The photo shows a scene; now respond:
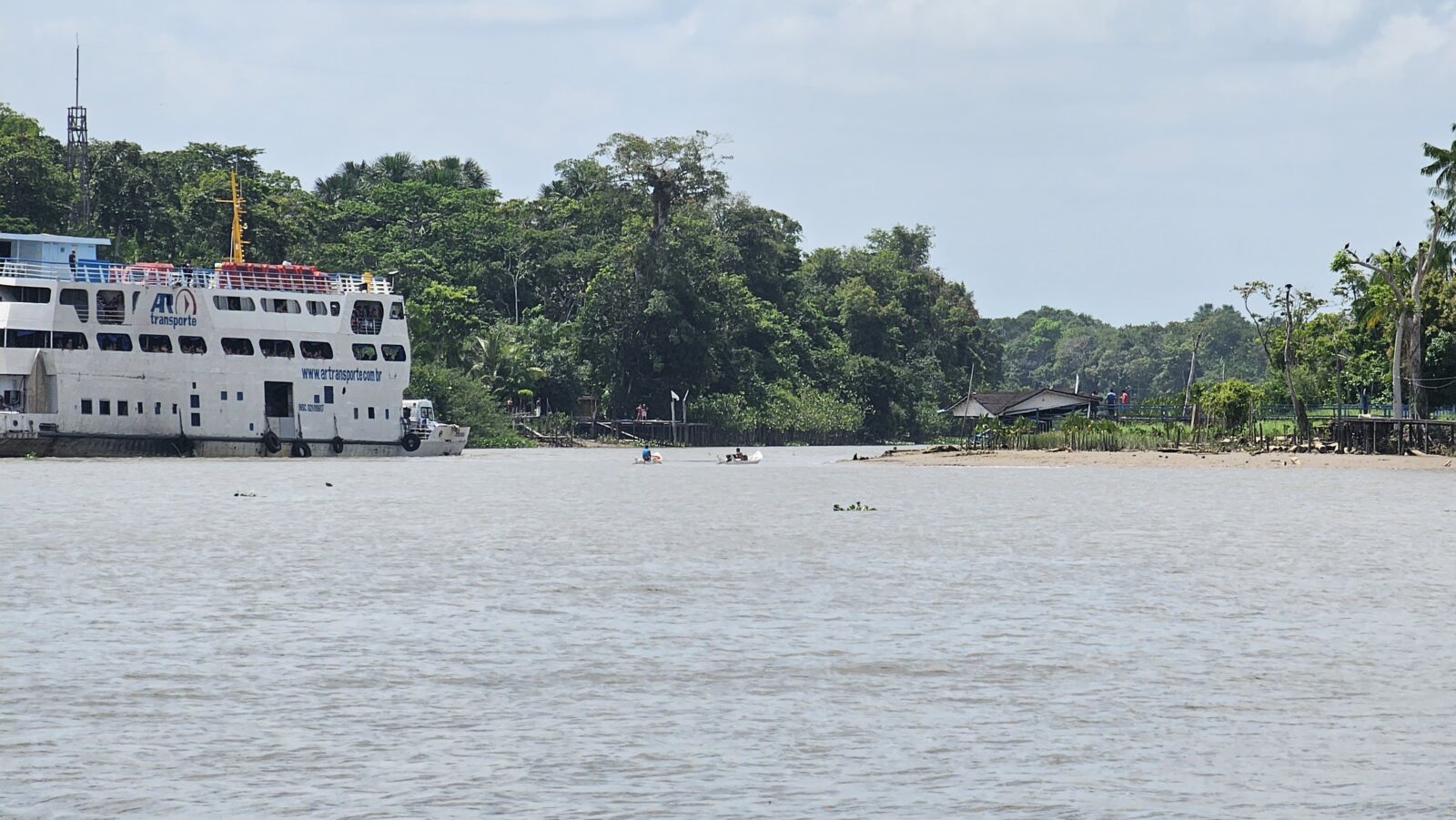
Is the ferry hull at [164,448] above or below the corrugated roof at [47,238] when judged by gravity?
below

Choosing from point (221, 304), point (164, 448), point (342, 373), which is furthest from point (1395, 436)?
point (164, 448)

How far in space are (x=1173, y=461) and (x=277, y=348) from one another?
3403cm

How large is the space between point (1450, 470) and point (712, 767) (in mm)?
48127

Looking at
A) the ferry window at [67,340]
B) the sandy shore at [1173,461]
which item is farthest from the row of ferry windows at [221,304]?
the sandy shore at [1173,461]

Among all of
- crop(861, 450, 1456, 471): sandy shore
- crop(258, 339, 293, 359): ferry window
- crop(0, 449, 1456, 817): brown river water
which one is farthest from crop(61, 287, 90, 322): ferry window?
crop(861, 450, 1456, 471): sandy shore

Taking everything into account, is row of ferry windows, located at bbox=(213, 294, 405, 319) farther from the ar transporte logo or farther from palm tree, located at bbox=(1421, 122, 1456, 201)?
palm tree, located at bbox=(1421, 122, 1456, 201)

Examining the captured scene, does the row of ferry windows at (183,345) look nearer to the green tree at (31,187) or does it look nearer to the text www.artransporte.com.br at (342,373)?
the text www.artransporte.com.br at (342,373)

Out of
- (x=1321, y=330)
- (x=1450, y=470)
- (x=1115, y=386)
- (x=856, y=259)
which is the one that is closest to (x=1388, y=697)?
(x=1450, y=470)

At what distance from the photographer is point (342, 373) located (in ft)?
229

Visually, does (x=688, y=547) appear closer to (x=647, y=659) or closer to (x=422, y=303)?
(x=647, y=659)

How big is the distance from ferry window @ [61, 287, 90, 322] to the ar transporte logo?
243cm

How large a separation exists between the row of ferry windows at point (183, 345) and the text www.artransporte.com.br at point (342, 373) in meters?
0.52

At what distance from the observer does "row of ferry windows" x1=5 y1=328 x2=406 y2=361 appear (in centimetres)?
6262

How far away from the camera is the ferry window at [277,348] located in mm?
67875
